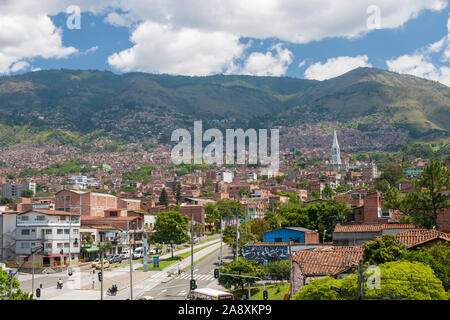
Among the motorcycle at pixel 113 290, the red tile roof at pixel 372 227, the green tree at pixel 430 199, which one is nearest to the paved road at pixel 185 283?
the motorcycle at pixel 113 290

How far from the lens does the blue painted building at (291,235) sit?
182 ft

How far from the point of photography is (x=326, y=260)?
115ft

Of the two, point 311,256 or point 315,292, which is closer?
point 315,292

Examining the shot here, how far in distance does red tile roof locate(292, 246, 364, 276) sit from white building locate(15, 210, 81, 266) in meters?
36.9

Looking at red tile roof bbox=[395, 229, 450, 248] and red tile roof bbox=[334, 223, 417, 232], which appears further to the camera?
red tile roof bbox=[334, 223, 417, 232]

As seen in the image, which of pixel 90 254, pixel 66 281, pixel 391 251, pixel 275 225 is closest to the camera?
pixel 391 251

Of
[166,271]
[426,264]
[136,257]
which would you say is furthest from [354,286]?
[136,257]

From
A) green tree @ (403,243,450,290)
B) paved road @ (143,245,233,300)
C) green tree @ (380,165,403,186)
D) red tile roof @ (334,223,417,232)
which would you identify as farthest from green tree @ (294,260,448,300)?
green tree @ (380,165,403,186)

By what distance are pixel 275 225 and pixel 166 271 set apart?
942 inches

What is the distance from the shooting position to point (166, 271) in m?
55.0

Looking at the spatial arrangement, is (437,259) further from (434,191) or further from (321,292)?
(434,191)

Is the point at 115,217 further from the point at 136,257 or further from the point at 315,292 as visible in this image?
the point at 315,292

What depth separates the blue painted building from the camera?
5556cm

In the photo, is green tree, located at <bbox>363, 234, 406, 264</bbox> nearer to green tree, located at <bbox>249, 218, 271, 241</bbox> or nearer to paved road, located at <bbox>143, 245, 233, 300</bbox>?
paved road, located at <bbox>143, 245, 233, 300</bbox>
